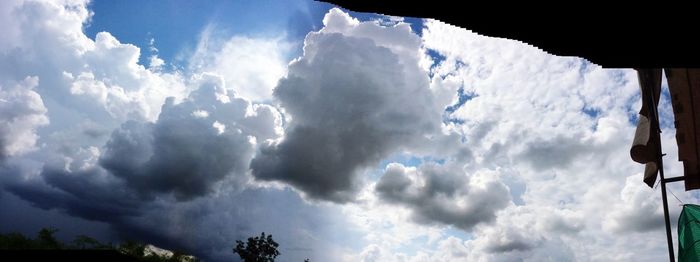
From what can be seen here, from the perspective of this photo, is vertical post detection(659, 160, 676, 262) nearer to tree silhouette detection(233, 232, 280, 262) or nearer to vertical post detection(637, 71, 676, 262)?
vertical post detection(637, 71, 676, 262)

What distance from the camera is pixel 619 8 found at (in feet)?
4.72

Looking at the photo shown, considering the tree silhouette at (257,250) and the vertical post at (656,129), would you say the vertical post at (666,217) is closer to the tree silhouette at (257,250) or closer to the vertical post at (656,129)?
the vertical post at (656,129)

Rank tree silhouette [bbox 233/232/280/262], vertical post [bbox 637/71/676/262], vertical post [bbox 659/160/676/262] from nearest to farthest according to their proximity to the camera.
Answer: vertical post [bbox 659/160/676/262], vertical post [bbox 637/71/676/262], tree silhouette [bbox 233/232/280/262]

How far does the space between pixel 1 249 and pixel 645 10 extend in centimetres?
1011

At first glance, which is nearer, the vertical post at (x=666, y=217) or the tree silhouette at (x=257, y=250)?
the vertical post at (x=666, y=217)

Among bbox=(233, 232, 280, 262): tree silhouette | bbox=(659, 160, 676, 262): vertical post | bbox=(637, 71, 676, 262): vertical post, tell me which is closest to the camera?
bbox=(659, 160, 676, 262): vertical post

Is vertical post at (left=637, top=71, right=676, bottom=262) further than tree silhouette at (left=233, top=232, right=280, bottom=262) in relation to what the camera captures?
No

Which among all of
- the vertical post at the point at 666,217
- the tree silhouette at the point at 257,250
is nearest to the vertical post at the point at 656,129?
the vertical post at the point at 666,217

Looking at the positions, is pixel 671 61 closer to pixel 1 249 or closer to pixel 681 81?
pixel 1 249

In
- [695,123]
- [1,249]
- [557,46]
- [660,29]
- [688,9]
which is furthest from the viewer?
[695,123]

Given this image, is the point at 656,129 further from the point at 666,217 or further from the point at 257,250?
the point at 257,250

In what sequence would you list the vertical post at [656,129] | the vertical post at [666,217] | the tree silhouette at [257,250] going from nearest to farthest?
the vertical post at [666,217], the vertical post at [656,129], the tree silhouette at [257,250]

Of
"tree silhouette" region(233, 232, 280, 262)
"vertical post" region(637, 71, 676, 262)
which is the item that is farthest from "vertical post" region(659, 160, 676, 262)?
"tree silhouette" region(233, 232, 280, 262)

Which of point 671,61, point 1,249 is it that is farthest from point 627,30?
point 1,249
